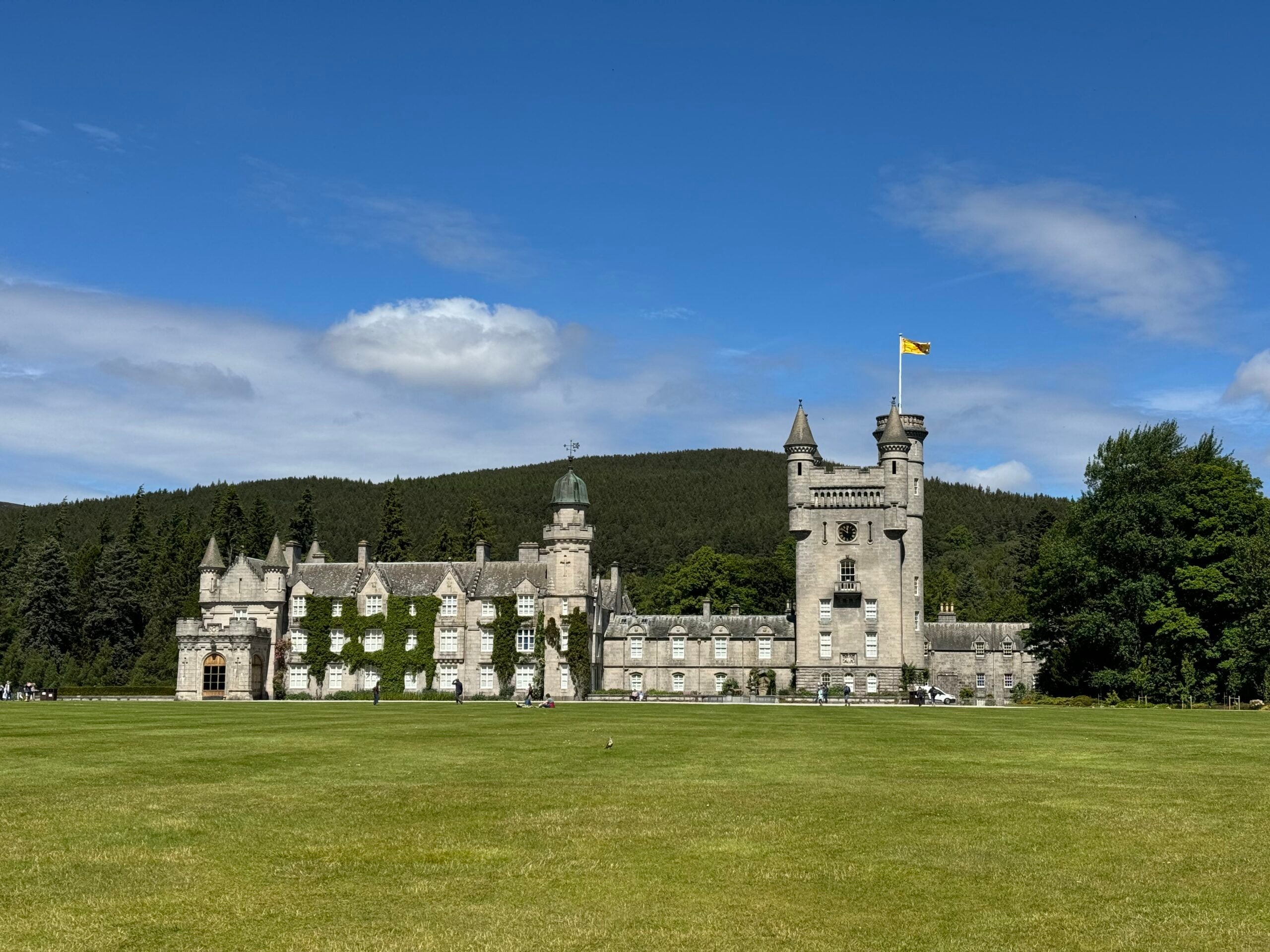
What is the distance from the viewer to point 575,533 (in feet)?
291

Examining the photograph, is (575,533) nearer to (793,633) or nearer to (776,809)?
(793,633)

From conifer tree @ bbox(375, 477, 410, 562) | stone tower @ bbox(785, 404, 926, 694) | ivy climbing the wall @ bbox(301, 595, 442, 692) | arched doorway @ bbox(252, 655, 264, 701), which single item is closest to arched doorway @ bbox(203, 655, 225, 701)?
arched doorway @ bbox(252, 655, 264, 701)

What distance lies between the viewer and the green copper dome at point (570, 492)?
89750 millimetres

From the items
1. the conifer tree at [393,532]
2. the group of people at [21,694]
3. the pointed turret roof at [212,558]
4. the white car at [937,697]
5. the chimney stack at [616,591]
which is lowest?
the group of people at [21,694]

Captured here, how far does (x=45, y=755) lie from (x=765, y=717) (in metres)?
26.8

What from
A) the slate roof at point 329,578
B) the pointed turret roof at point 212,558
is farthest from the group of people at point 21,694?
the slate roof at point 329,578

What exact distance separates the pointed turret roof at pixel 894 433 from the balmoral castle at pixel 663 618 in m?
0.13

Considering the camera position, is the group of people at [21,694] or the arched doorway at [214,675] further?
the arched doorway at [214,675]

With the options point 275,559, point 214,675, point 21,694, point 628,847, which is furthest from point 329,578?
point 628,847

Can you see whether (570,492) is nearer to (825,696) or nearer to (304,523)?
(825,696)

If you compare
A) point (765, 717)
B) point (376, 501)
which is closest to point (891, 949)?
point (765, 717)

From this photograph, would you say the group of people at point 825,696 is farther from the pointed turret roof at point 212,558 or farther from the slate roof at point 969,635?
the pointed turret roof at point 212,558

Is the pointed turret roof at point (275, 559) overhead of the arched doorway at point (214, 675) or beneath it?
overhead

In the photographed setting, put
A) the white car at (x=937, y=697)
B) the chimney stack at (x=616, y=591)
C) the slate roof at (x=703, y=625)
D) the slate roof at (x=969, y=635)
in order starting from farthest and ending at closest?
the chimney stack at (x=616, y=591) < the slate roof at (x=969, y=635) < the slate roof at (x=703, y=625) < the white car at (x=937, y=697)
